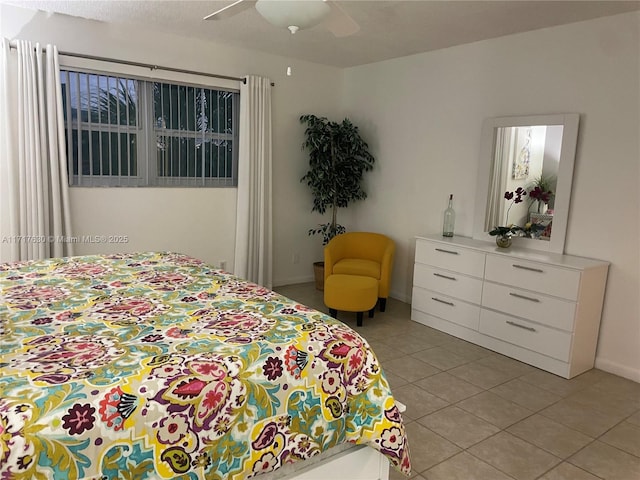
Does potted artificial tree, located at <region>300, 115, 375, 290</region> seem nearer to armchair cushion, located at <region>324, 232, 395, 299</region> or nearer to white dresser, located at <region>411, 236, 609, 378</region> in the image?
armchair cushion, located at <region>324, 232, 395, 299</region>

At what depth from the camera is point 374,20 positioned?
3559 millimetres

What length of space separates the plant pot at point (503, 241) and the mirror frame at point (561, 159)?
119 mm

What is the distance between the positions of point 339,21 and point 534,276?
219cm

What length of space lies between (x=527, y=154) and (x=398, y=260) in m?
1.80

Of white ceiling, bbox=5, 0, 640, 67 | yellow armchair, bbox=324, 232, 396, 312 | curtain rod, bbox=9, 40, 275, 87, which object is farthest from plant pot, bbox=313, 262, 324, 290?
white ceiling, bbox=5, 0, 640, 67

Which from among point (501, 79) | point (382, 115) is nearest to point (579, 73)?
point (501, 79)

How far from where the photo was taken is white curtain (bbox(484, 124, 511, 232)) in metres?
3.88

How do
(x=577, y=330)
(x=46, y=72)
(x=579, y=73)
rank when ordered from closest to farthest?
(x=577, y=330) < (x=579, y=73) < (x=46, y=72)

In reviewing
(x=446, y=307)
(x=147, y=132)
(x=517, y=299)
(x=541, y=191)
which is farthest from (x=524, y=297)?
(x=147, y=132)

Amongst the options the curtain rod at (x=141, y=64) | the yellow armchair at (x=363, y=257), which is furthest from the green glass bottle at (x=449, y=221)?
the curtain rod at (x=141, y=64)

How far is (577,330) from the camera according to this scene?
3182mm

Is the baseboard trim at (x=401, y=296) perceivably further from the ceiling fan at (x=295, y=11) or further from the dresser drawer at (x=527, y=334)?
the ceiling fan at (x=295, y=11)

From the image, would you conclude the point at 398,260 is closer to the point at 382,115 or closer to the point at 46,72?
the point at 382,115

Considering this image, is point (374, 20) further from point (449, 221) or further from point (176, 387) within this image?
point (176, 387)
